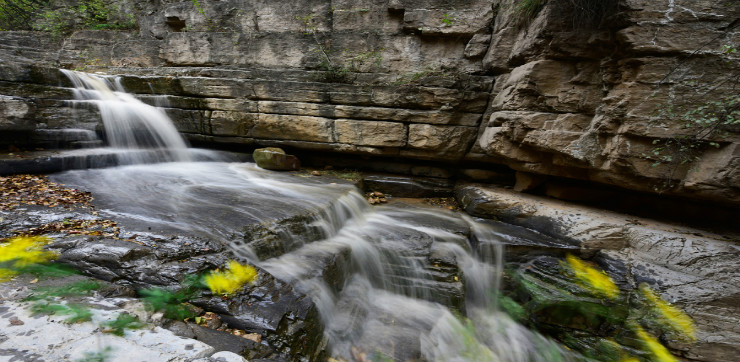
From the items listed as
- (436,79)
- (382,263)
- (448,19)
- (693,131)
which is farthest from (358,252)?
(448,19)

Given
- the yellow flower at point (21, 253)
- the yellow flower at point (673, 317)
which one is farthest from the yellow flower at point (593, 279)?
the yellow flower at point (21, 253)

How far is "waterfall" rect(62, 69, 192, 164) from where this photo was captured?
5738 millimetres

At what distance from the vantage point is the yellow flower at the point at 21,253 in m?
2.15

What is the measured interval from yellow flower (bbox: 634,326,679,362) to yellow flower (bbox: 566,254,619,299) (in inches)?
16.2

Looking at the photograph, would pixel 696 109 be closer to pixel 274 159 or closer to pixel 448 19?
pixel 448 19

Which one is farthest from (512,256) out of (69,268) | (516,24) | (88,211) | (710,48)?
(88,211)

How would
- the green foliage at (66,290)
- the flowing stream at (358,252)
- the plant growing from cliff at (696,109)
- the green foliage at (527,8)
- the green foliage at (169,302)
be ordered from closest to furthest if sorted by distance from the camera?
the green foliage at (66,290) → the green foliage at (169,302) → the flowing stream at (358,252) → the plant growing from cliff at (696,109) → the green foliage at (527,8)

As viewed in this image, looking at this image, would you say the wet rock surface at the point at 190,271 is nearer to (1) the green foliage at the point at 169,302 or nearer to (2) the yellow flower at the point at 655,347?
(1) the green foliage at the point at 169,302

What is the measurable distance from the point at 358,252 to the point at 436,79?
376 centimetres

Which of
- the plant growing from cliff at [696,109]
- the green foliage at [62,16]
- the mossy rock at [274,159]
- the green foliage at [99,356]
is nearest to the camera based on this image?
the green foliage at [99,356]

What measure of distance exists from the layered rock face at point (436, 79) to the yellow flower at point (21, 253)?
11.8ft

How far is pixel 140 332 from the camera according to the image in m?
1.72

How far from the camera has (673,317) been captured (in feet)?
10.1

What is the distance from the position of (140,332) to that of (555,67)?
5.72 meters
